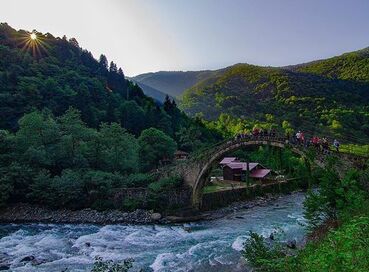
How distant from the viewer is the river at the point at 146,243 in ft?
75.5

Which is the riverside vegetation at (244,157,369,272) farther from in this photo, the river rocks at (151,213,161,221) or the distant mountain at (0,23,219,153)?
the distant mountain at (0,23,219,153)

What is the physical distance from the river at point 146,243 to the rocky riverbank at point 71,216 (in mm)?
1442

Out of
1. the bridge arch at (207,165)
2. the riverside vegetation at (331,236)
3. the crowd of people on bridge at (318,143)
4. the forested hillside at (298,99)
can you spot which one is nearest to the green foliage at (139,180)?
the bridge arch at (207,165)

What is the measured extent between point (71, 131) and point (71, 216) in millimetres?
11345

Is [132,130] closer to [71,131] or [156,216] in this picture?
[71,131]

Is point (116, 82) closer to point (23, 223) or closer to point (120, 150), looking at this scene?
point (120, 150)

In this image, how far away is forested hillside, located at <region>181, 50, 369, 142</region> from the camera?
262ft

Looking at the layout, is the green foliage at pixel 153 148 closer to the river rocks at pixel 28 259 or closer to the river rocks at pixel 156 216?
the river rocks at pixel 156 216

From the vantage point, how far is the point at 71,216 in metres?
35.6

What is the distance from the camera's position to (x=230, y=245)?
26906 millimetres

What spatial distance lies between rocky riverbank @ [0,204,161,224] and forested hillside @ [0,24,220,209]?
3.24 feet

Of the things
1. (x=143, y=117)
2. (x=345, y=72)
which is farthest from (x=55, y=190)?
(x=345, y=72)

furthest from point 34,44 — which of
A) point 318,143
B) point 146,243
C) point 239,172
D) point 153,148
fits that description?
point 318,143

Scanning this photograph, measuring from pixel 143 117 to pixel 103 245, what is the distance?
46.3 m
